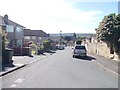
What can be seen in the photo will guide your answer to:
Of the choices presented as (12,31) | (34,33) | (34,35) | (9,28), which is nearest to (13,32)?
(12,31)

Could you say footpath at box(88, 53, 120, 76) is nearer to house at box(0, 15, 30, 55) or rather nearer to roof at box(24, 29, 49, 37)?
house at box(0, 15, 30, 55)

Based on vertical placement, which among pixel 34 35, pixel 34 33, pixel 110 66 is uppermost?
pixel 34 33

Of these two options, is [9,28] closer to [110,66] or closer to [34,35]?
[110,66]

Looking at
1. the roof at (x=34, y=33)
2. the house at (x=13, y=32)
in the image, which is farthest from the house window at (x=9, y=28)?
the roof at (x=34, y=33)

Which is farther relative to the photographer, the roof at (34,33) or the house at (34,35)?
the roof at (34,33)

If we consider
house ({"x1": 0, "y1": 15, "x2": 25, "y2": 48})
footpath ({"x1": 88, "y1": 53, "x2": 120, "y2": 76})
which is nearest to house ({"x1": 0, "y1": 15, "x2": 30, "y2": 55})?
house ({"x1": 0, "y1": 15, "x2": 25, "y2": 48})

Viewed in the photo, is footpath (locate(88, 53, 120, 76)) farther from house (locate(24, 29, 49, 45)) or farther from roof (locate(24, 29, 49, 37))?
roof (locate(24, 29, 49, 37))

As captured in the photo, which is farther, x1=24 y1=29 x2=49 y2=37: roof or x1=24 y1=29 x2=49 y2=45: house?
x1=24 y1=29 x2=49 y2=37: roof

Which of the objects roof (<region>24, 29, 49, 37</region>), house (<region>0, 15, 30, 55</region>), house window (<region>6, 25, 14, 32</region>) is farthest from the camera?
roof (<region>24, 29, 49, 37</region>)

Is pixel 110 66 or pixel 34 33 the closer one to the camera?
pixel 110 66

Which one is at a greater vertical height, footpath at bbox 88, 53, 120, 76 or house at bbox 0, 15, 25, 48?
house at bbox 0, 15, 25, 48

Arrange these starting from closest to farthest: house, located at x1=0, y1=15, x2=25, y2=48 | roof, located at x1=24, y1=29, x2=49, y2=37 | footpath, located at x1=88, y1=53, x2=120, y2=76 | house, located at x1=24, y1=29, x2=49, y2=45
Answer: footpath, located at x1=88, y1=53, x2=120, y2=76
house, located at x1=0, y1=15, x2=25, y2=48
house, located at x1=24, y1=29, x2=49, y2=45
roof, located at x1=24, y1=29, x2=49, y2=37

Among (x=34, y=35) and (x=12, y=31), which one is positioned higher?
(x=12, y=31)

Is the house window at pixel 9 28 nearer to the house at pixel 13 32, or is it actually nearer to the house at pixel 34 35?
the house at pixel 13 32
